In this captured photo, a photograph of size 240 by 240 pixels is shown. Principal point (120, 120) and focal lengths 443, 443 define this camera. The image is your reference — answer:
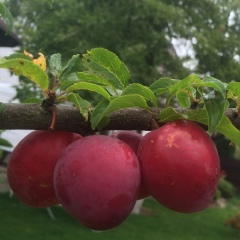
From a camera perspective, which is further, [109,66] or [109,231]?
[109,231]

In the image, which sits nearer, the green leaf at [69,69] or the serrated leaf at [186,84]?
the serrated leaf at [186,84]

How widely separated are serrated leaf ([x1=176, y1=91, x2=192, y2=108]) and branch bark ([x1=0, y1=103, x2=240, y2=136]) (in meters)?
0.02

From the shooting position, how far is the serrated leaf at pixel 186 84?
0.54 metres

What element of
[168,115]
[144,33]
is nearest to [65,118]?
[168,115]

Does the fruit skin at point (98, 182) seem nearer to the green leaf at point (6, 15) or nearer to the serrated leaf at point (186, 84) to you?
the serrated leaf at point (186, 84)

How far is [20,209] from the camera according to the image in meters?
5.91

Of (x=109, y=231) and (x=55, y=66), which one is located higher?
(x=55, y=66)

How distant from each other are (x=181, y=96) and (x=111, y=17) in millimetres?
5731

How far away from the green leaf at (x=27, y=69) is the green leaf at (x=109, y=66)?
0.08 m

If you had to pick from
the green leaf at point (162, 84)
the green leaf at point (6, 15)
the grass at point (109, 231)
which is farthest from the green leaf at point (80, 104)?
the grass at point (109, 231)

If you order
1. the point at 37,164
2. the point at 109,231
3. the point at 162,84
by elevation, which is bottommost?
the point at 109,231

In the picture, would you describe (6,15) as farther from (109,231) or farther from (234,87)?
(109,231)

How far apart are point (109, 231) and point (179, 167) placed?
5.25 meters

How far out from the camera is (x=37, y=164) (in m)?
0.60
